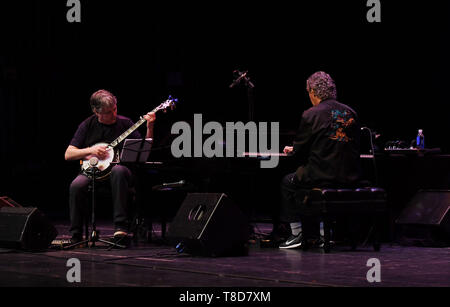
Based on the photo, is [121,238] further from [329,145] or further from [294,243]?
[329,145]

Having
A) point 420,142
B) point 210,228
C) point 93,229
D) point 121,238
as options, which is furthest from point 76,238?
point 420,142

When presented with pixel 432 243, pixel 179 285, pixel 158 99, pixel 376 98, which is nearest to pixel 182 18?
pixel 158 99

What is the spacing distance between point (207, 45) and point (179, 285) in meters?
6.12

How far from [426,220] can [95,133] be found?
9.58 ft

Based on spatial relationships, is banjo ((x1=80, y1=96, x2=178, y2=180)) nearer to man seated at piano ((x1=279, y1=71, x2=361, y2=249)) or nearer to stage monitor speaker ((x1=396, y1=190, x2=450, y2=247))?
man seated at piano ((x1=279, y1=71, x2=361, y2=249))

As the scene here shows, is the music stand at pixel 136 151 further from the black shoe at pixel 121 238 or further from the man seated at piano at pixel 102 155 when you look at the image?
the black shoe at pixel 121 238

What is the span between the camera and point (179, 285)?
366 cm

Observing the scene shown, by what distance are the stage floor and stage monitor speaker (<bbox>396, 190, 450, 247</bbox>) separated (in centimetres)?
36

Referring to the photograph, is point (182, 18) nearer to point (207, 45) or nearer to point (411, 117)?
point (207, 45)

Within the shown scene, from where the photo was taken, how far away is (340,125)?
5.43 meters

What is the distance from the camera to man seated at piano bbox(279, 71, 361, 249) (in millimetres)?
5414

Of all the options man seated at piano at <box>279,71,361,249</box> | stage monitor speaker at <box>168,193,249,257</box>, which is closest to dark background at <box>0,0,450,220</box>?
man seated at piano at <box>279,71,361,249</box>

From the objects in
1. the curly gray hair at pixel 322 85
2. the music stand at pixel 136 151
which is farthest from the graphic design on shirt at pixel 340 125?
the music stand at pixel 136 151

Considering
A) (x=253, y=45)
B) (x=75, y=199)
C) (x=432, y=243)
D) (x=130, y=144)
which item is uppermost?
(x=253, y=45)
